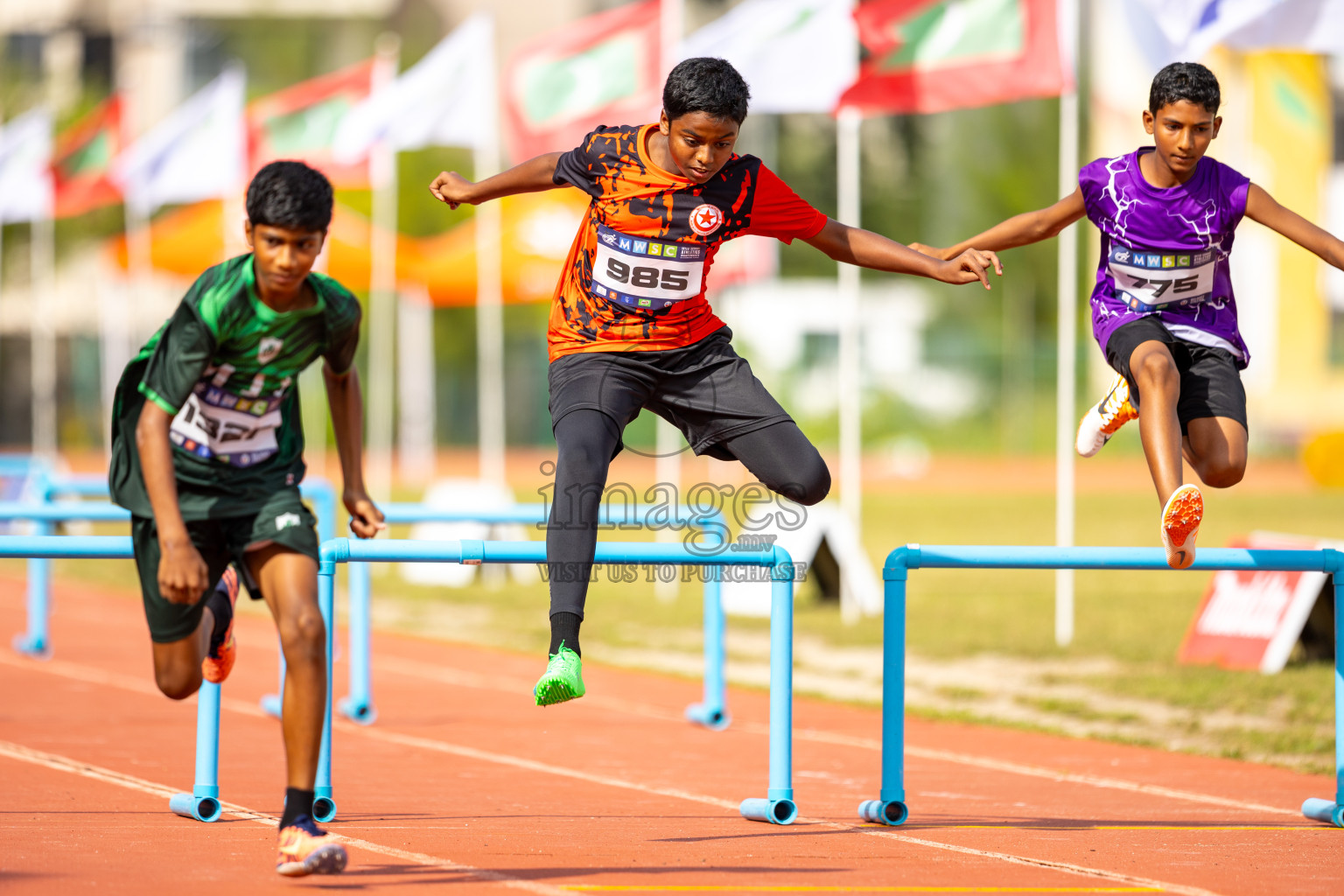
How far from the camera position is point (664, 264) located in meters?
5.44

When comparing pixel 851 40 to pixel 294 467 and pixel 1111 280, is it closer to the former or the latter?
pixel 1111 280

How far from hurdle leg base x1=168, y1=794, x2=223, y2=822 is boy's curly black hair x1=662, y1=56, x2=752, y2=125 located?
281 centimetres

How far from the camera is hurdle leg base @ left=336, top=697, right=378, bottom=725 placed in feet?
27.1

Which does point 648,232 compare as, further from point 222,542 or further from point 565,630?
point 222,542

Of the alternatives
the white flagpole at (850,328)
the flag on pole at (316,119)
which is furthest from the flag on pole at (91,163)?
the white flagpole at (850,328)

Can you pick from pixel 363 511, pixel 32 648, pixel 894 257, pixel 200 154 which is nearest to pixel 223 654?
pixel 363 511

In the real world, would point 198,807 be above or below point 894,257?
below

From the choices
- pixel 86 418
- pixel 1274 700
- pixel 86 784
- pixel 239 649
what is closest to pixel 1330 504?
pixel 1274 700

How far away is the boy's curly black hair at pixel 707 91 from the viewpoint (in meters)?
5.17

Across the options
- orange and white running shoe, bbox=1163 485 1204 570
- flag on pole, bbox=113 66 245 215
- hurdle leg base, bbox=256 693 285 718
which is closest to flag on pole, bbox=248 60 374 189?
flag on pole, bbox=113 66 245 215

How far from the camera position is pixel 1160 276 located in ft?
19.4

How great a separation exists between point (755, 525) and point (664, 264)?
692cm

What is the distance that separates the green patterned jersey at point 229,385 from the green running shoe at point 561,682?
968 millimetres

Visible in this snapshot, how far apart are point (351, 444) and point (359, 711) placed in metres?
3.70
